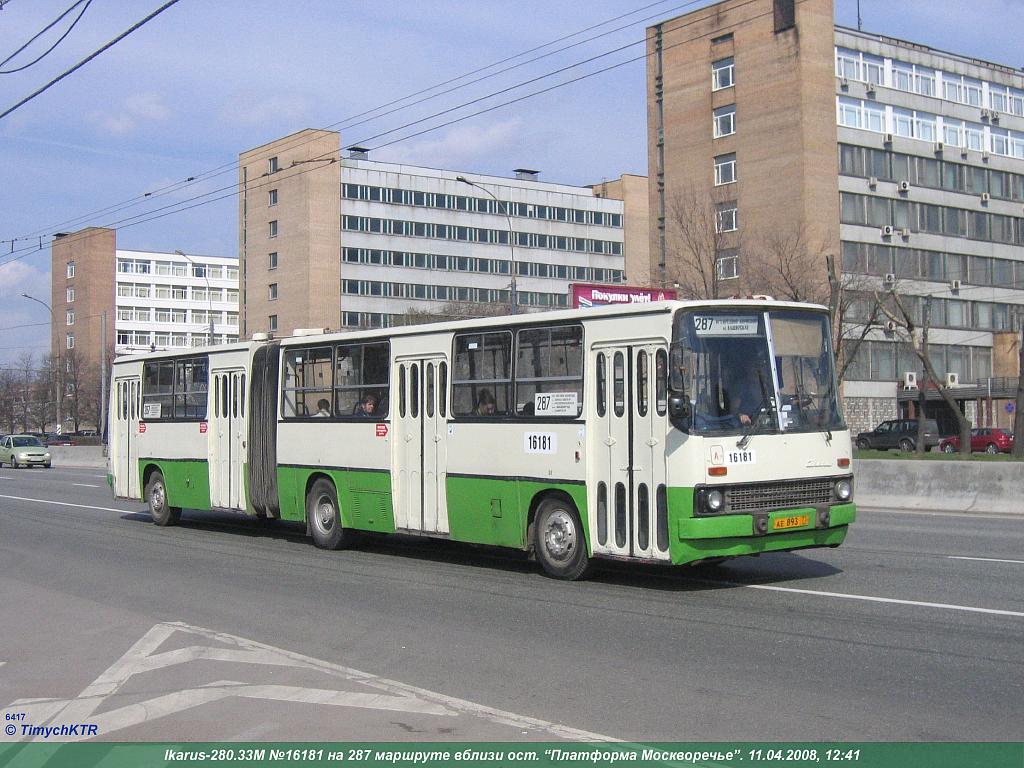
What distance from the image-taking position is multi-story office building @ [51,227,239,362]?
116 meters

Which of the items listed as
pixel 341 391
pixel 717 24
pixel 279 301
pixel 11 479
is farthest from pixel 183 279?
pixel 341 391

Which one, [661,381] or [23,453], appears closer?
[661,381]

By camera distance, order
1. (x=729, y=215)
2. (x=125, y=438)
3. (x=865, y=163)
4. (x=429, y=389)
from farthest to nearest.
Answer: (x=865, y=163)
(x=729, y=215)
(x=125, y=438)
(x=429, y=389)

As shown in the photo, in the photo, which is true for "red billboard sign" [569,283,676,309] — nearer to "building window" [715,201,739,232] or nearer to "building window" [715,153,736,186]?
"building window" [715,201,739,232]

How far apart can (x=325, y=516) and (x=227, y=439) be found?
3.10 meters

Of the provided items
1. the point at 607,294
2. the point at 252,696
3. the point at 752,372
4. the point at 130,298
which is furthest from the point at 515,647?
the point at 130,298

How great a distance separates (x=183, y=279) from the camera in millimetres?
125875

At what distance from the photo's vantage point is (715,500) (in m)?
10.9

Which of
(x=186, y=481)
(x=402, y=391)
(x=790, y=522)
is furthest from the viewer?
(x=186, y=481)

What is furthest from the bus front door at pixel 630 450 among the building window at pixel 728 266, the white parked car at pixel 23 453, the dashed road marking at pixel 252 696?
the white parked car at pixel 23 453

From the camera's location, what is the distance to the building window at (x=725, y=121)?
63.8 m

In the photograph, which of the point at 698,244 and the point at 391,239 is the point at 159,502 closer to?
the point at 698,244

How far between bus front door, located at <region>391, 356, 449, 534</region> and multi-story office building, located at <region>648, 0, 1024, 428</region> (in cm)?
4290

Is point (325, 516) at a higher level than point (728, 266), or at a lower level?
lower
